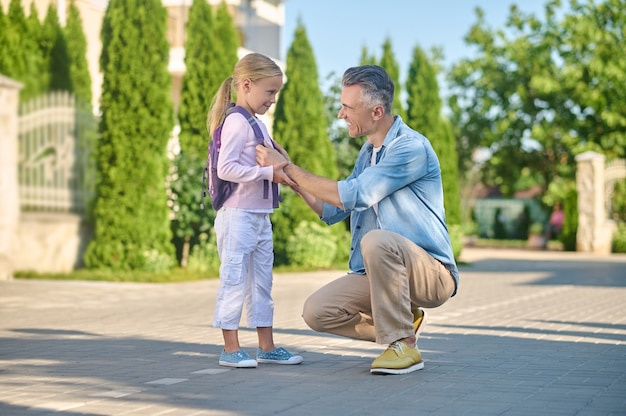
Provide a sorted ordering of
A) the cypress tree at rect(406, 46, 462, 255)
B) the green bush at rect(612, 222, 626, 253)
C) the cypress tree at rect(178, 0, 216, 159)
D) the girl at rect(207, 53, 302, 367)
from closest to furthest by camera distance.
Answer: the girl at rect(207, 53, 302, 367) < the cypress tree at rect(178, 0, 216, 159) < the cypress tree at rect(406, 46, 462, 255) < the green bush at rect(612, 222, 626, 253)

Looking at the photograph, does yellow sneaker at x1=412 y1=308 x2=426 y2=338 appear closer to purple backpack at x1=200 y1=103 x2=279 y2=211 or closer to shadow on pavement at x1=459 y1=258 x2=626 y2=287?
purple backpack at x1=200 y1=103 x2=279 y2=211

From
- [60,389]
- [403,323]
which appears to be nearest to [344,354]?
[403,323]

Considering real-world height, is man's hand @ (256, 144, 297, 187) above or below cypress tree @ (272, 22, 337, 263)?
below

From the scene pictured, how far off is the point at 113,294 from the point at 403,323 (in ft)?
25.1

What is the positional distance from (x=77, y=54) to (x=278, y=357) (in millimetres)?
17967

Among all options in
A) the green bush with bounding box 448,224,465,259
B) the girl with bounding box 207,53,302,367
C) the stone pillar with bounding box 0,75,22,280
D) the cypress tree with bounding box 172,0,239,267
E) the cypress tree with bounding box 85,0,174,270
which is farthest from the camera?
the green bush with bounding box 448,224,465,259

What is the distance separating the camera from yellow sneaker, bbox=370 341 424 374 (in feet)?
19.3

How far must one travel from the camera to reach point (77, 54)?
76.1 ft

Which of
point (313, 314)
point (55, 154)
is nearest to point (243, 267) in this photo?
point (313, 314)

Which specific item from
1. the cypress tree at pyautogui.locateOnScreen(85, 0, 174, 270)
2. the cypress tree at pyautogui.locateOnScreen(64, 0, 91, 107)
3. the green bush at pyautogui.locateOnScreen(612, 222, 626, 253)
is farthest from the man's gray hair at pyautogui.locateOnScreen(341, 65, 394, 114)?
the green bush at pyautogui.locateOnScreen(612, 222, 626, 253)

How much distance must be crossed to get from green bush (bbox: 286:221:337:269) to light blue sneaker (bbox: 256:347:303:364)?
43.1 feet

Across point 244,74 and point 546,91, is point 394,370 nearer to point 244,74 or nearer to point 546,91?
point 244,74

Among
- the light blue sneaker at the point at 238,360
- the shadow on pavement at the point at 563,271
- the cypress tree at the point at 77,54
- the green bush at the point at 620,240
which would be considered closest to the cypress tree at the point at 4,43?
the cypress tree at the point at 77,54

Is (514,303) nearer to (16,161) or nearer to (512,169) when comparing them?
(16,161)
